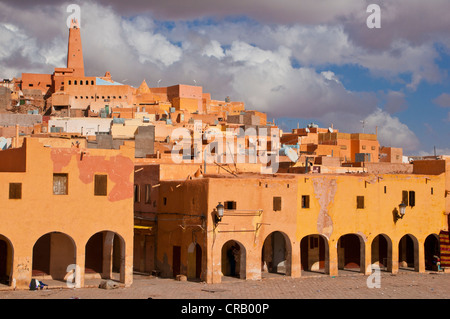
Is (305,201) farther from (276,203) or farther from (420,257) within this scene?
(420,257)

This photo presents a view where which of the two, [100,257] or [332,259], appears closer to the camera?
[100,257]

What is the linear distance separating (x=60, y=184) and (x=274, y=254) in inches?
440

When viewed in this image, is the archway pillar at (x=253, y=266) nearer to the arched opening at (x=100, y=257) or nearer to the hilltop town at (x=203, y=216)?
the hilltop town at (x=203, y=216)

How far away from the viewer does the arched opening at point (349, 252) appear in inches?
1335

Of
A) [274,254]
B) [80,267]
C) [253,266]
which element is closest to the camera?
[80,267]

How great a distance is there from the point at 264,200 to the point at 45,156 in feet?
30.2

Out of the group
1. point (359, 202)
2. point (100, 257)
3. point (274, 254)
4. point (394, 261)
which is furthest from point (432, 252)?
point (100, 257)

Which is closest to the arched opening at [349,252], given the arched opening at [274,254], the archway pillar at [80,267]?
the arched opening at [274,254]

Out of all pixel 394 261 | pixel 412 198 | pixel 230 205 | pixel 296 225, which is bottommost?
pixel 394 261

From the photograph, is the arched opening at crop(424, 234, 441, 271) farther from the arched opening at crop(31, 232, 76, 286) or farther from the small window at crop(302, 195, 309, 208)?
the arched opening at crop(31, 232, 76, 286)

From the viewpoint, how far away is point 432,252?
34375 millimetres

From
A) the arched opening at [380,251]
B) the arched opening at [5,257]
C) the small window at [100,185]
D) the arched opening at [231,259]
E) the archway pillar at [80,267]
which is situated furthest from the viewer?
the arched opening at [380,251]

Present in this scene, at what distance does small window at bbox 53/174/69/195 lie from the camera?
2578cm

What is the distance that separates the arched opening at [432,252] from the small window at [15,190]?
64.6 feet
